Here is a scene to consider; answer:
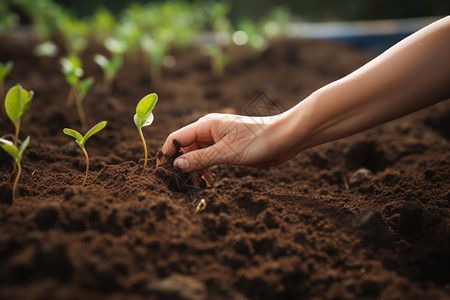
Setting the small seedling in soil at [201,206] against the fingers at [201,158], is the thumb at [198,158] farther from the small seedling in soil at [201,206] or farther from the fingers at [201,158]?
the small seedling in soil at [201,206]

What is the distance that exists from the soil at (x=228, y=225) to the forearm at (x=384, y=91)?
31 centimetres

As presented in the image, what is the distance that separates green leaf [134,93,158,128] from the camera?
1378 millimetres

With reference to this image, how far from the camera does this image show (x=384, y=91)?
4.26 ft

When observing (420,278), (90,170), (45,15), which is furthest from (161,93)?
(420,278)

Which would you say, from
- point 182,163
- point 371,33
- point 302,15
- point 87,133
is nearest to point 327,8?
point 302,15

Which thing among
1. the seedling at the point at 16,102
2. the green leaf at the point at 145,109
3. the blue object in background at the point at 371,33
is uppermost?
the blue object in background at the point at 371,33

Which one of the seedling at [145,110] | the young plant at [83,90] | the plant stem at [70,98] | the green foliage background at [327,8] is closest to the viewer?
the seedling at [145,110]

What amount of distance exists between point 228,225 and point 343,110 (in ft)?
1.95

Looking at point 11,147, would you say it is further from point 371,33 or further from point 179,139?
point 371,33

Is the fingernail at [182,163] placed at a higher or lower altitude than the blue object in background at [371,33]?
lower

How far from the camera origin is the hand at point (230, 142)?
1363 millimetres

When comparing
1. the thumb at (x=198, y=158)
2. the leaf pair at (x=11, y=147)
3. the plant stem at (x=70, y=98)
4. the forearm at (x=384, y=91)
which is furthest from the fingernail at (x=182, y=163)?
the plant stem at (x=70, y=98)

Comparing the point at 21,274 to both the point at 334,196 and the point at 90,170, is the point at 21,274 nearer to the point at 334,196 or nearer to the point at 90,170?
the point at 90,170

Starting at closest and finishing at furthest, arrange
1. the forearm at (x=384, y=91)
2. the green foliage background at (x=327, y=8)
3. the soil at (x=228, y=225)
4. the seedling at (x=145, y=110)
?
the soil at (x=228, y=225), the forearm at (x=384, y=91), the seedling at (x=145, y=110), the green foliage background at (x=327, y=8)
